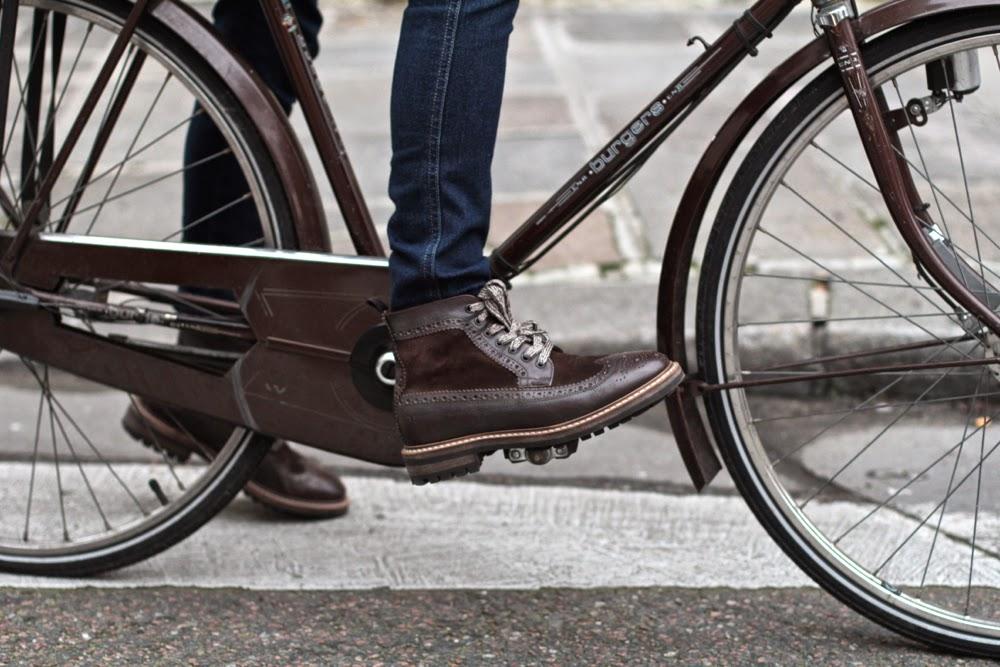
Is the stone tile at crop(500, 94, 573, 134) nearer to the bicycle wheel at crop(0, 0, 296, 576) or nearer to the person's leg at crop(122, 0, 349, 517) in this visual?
the bicycle wheel at crop(0, 0, 296, 576)

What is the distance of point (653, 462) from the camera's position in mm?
3227

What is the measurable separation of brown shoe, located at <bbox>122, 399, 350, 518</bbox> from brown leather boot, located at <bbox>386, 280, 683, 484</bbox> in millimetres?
648

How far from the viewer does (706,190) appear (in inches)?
83.6

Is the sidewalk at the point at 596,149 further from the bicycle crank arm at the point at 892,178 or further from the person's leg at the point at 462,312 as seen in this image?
the bicycle crank arm at the point at 892,178

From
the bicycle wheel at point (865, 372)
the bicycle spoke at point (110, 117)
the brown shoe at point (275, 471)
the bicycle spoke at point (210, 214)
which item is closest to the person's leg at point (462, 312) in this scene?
the bicycle wheel at point (865, 372)

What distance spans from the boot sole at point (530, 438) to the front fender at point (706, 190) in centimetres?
10

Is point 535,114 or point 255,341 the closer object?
point 255,341

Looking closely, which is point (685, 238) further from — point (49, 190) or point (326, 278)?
point (49, 190)

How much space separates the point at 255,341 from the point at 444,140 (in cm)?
56

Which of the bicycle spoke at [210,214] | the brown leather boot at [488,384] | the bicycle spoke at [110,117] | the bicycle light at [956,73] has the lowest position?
the brown leather boot at [488,384]

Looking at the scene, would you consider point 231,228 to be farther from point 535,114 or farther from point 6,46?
point 535,114

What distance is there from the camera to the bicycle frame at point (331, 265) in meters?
2.06

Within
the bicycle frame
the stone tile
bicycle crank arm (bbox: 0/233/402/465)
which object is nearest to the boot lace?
the bicycle frame

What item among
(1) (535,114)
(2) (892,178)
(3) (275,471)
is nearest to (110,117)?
(3) (275,471)
